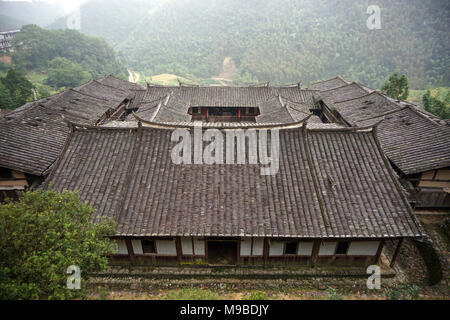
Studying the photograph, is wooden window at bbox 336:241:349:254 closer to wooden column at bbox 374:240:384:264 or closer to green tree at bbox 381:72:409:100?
wooden column at bbox 374:240:384:264

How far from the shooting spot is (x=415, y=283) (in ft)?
46.0

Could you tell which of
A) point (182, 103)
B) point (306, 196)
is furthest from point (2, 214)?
point (182, 103)

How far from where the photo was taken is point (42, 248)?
25.5 ft

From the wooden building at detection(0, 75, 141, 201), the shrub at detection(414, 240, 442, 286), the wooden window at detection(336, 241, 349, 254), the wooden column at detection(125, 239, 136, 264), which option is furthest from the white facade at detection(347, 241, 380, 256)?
the wooden building at detection(0, 75, 141, 201)

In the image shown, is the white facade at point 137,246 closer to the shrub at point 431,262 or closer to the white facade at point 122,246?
the white facade at point 122,246

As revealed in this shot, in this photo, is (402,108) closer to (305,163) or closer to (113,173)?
(305,163)

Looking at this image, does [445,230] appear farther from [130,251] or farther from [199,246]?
[130,251]

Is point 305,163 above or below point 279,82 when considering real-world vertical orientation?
above

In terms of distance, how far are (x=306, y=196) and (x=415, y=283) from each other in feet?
26.7

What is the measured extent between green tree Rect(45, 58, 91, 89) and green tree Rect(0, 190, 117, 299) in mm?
75463

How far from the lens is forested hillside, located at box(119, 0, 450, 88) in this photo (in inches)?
3499

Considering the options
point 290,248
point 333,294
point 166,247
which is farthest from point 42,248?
point 333,294

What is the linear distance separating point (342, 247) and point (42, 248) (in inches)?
564
